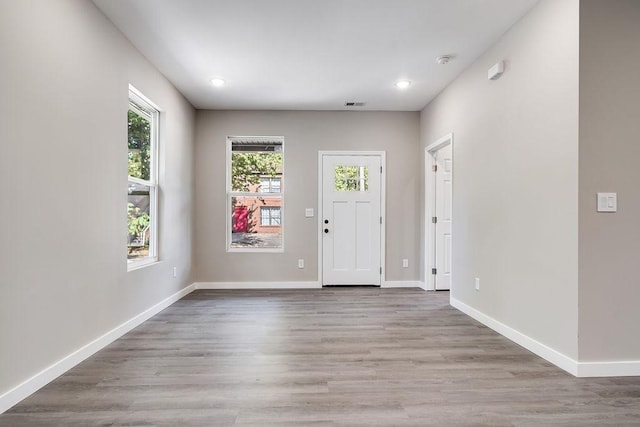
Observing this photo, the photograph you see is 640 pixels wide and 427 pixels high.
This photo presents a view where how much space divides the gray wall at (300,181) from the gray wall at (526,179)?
1416 millimetres

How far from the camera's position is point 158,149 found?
13.3ft

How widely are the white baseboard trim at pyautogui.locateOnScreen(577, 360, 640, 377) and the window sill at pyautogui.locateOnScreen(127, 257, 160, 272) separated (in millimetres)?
3571

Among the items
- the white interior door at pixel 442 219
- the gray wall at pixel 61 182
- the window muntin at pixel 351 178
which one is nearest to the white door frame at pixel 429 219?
the white interior door at pixel 442 219

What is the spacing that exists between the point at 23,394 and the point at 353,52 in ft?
11.5

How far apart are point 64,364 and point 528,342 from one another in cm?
328

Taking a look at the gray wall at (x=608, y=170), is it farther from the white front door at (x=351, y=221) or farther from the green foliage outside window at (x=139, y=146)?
the green foliage outside window at (x=139, y=146)

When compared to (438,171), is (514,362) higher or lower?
lower

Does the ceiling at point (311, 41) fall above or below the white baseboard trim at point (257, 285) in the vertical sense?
above

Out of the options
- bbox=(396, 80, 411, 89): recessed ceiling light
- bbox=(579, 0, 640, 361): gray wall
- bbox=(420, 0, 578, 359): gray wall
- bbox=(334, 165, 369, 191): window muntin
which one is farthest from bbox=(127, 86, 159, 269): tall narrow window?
bbox=(579, 0, 640, 361): gray wall

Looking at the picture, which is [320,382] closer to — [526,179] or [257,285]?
[526,179]

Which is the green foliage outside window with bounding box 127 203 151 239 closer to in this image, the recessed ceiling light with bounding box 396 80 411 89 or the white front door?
the white front door

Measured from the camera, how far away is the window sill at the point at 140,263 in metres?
3.38

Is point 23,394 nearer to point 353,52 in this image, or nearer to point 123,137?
point 123,137

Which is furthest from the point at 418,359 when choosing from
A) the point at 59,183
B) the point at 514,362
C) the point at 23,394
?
the point at 59,183
